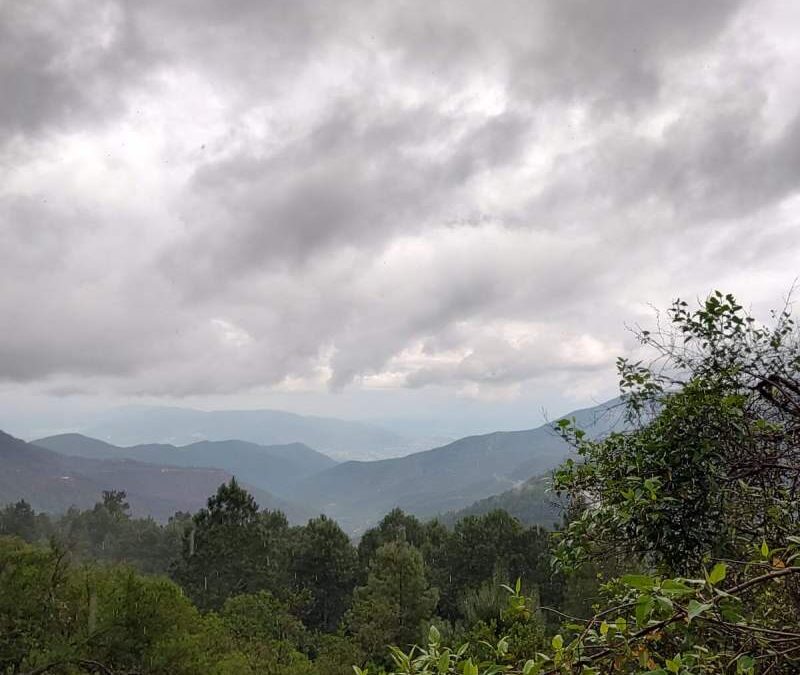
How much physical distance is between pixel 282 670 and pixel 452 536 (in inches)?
1348

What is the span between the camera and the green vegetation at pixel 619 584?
82.0 inches

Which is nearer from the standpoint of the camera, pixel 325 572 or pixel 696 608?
pixel 696 608

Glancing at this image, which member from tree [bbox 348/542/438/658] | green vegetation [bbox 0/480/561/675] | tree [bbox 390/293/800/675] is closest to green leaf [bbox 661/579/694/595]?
green vegetation [bbox 0/480/561/675]

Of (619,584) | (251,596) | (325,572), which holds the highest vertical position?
(619,584)

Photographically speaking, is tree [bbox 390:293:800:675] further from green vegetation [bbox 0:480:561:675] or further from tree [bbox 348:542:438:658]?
tree [bbox 348:542:438:658]

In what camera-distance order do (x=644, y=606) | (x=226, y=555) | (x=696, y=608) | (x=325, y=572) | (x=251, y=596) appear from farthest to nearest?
1. (x=325, y=572)
2. (x=226, y=555)
3. (x=251, y=596)
4. (x=644, y=606)
5. (x=696, y=608)

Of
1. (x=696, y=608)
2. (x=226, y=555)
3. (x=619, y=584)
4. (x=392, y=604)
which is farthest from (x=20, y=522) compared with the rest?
(x=696, y=608)

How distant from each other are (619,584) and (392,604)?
29.9m

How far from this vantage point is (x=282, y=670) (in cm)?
1925

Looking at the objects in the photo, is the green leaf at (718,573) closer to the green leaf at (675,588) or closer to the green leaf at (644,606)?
the green leaf at (675,588)

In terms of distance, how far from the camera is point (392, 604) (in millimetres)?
31562

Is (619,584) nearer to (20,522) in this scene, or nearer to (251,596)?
(251,596)

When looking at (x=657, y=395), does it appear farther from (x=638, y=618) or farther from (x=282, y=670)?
(x=282, y=670)

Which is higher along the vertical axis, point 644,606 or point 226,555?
point 644,606
